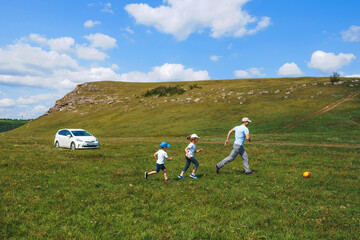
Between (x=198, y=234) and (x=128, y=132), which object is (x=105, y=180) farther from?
(x=128, y=132)

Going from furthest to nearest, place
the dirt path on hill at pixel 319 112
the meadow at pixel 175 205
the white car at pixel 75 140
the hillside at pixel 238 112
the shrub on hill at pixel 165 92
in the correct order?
the shrub on hill at pixel 165 92
the hillside at pixel 238 112
the dirt path on hill at pixel 319 112
the white car at pixel 75 140
the meadow at pixel 175 205

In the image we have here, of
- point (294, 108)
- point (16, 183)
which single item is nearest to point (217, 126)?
point (294, 108)

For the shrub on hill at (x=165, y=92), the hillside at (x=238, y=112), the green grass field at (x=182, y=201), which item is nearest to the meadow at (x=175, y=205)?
the green grass field at (x=182, y=201)

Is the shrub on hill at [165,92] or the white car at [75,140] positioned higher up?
the shrub on hill at [165,92]

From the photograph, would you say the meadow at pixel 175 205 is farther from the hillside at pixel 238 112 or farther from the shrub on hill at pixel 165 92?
the shrub on hill at pixel 165 92

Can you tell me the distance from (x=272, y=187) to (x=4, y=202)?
9791mm

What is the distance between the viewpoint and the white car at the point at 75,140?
79.3 ft

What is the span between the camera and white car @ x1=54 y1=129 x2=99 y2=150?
79.3 feet

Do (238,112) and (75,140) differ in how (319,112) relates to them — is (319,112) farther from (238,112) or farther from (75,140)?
(75,140)

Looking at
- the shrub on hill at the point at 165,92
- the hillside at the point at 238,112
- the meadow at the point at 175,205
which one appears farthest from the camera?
the shrub on hill at the point at 165,92

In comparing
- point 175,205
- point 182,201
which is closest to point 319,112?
point 182,201

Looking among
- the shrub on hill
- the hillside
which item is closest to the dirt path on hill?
the hillside

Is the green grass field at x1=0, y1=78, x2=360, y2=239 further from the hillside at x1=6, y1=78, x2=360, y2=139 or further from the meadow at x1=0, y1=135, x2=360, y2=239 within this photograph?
the hillside at x1=6, y1=78, x2=360, y2=139

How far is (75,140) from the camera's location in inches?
957
